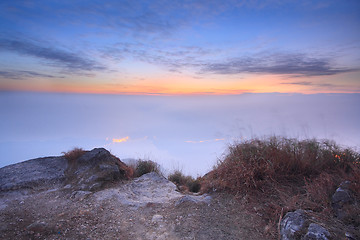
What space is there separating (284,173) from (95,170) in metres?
5.26

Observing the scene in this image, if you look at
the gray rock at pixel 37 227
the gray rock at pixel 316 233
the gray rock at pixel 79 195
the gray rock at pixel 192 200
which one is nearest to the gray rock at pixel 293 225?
the gray rock at pixel 316 233

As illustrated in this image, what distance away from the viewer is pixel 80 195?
5789 millimetres

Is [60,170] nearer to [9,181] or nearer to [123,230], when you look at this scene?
[9,181]

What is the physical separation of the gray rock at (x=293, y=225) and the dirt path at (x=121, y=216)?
17.8 inches

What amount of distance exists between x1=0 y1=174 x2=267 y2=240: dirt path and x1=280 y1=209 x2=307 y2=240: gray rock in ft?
1.48

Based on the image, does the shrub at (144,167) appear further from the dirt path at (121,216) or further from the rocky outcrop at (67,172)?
the dirt path at (121,216)

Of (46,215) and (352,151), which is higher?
(352,151)

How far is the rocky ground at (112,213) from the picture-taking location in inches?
167

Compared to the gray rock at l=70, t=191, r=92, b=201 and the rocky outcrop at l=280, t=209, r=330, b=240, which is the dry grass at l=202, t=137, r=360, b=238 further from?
the gray rock at l=70, t=191, r=92, b=201

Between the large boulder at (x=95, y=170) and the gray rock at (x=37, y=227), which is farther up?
Result: the large boulder at (x=95, y=170)

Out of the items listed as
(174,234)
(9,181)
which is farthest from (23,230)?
(174,234)

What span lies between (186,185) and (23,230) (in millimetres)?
4560

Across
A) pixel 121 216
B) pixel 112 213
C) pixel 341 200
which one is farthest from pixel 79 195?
pixel 341 200

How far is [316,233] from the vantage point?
342cm
